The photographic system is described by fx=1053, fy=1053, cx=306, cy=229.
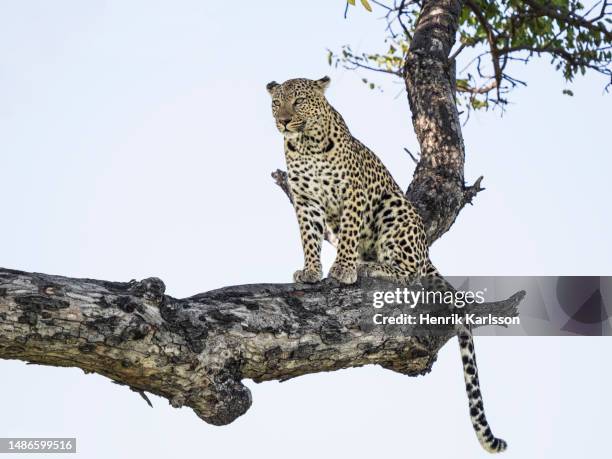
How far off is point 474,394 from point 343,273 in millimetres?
1535

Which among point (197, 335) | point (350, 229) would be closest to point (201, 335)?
point (197, 335)

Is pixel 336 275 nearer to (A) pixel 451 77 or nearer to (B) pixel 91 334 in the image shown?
(B) pixel 91 334

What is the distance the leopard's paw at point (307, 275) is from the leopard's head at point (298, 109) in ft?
4.33

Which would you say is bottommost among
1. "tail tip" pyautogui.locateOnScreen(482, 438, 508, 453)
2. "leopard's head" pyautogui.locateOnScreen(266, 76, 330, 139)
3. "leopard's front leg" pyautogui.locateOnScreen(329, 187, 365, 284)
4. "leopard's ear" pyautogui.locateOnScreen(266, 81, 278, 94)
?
"tail tip" pyautogui.locateOnScreen(482, 438, 508, 453)

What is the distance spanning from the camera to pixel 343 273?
9.20 metres

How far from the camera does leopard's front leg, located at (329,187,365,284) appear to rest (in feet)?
31.0

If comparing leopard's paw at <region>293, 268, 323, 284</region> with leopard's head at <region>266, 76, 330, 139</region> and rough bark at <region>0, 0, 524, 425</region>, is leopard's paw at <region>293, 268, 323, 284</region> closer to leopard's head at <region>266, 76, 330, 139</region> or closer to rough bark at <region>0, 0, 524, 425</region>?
rough bark at <region>0, 0, 524, 425</region>

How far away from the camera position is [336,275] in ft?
30.0

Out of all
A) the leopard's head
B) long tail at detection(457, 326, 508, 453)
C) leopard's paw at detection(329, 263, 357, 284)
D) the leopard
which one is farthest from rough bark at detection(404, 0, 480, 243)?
long tail at detection(457, 326, 508, 453)

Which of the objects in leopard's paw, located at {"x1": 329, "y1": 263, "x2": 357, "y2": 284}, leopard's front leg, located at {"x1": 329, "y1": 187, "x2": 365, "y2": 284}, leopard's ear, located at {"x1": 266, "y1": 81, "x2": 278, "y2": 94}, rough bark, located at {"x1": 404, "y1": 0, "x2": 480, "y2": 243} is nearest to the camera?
leopard's paw, located at {"x1": 329, "y1": 263, "x2": 357, "y2": 284}

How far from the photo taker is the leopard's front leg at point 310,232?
973 cm

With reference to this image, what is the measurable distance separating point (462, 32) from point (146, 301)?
30.1ft

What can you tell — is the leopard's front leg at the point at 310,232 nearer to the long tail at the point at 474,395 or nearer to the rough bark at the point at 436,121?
the long tail at the point at 474,395

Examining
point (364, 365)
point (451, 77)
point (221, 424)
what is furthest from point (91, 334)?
point (451, 77)
